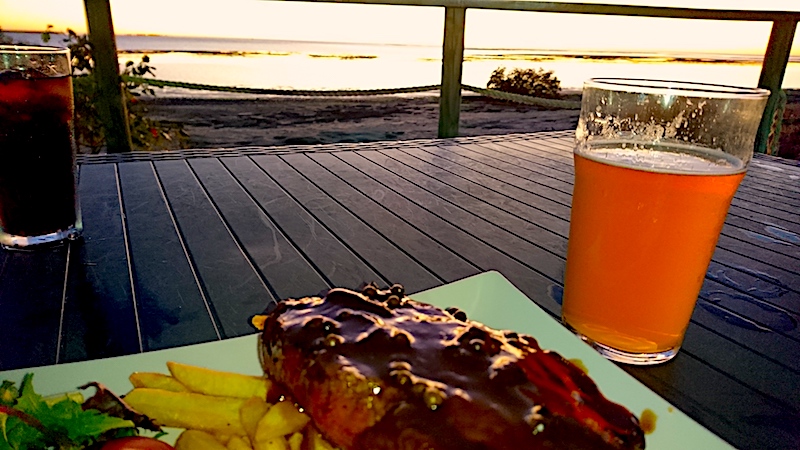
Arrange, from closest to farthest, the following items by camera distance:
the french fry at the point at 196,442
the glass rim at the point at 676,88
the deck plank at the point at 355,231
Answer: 1. the french fry at the point at 196,442
2. the glass rim at the point at 676,88
3. the deck plank at the point at 355,231

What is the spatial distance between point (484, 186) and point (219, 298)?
1912mm

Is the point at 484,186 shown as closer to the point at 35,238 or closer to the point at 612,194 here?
the point at 612,194

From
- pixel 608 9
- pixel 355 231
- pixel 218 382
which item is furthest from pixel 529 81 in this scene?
pixel 218 382

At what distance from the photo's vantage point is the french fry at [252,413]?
117 centimetres

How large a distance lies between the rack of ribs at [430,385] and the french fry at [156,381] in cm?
23

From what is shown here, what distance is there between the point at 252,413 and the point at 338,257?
0.97 m

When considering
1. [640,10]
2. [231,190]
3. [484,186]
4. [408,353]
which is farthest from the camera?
[640,10]

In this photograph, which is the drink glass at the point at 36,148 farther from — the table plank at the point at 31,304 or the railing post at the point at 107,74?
the railing post at the point at 107,74

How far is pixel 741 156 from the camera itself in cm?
138

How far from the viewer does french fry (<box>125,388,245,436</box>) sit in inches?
45.2

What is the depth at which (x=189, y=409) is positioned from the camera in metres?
1.17

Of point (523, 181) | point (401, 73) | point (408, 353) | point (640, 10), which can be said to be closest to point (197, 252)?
point (408, 353)

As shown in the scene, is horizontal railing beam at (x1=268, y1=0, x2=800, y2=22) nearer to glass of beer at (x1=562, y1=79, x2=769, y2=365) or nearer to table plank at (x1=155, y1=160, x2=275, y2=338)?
table plank at (x1=155, y1=160, x2=275, y2=338)

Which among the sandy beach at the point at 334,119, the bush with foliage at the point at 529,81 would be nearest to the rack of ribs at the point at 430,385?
the sandy beach at the point at 334,119
